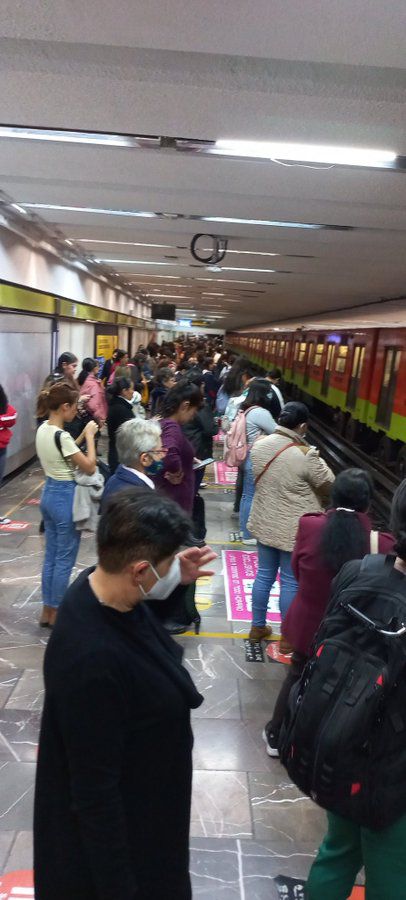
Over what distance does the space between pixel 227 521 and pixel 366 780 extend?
549 cm

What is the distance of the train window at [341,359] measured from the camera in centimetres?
1187

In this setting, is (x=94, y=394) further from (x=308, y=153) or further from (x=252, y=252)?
(x=308, y=153)

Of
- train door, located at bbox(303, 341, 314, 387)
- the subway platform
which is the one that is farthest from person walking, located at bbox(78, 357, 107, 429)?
train door, located at bbox(303, 341, 314, 387)

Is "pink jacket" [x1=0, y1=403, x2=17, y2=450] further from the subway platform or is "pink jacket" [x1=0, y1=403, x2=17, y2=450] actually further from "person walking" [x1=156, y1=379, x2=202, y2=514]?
"person walking" [x1=156, y1=379, x2=202, y2=514]

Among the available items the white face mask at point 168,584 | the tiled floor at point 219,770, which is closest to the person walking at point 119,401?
the tiled floor at point 219,770

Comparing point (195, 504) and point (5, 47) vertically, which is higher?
point (5, 47)

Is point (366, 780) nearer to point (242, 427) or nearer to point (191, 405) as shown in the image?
point (191, 405)

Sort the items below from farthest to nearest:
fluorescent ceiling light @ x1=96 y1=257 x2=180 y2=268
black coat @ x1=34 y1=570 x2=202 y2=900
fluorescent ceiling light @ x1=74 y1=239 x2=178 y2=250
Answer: fluorescent ceiling light @ x1=96 y1=257 x2=180 y2=268 < fluorescent ceiling light @ x1=74 y1=239 x2=178 y2=250 < black coat @ x1=34 y1=570 x2=202 y2=900

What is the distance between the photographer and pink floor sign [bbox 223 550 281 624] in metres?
4.73

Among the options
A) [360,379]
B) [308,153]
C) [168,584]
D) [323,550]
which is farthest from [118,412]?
[360,379]

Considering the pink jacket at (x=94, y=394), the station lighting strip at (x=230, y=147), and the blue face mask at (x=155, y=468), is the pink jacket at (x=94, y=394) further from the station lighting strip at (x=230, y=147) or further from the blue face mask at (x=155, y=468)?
the station lighting strip at (x=230, y=147)

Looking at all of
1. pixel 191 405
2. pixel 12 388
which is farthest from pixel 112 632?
pixel 12 388

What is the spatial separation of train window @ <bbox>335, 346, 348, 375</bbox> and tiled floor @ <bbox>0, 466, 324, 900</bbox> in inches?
320

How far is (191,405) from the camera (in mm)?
4305
